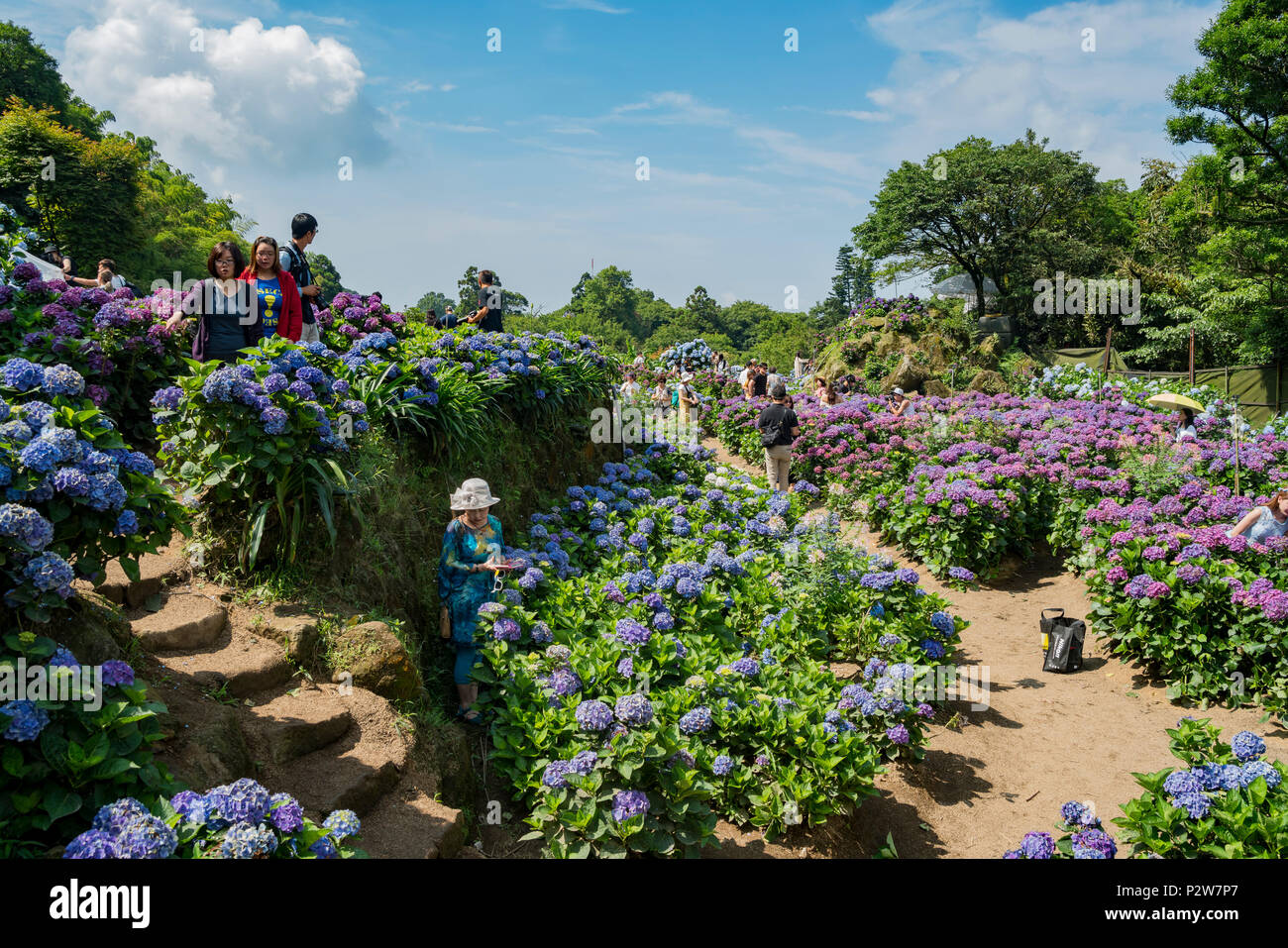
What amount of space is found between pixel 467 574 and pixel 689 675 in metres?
1.54

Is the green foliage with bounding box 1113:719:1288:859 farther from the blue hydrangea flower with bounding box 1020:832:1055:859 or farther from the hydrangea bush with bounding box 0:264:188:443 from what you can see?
the hydrangea bush with bounding box 0:264:188:443

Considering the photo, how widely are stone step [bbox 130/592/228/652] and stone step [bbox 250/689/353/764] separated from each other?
1.79ft

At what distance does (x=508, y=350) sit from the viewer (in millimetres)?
7508

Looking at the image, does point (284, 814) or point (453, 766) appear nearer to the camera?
point (284, 814)

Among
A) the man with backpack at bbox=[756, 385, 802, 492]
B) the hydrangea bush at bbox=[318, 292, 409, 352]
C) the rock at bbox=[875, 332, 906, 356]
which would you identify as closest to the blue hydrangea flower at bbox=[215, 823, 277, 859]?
the hydrangea bush at bbox=[318, 292, 409, 352]

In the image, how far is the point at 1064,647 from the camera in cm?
699

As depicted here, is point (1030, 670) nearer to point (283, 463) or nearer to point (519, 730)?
point (519, 730)

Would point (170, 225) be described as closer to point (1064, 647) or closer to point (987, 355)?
point (987, 355)

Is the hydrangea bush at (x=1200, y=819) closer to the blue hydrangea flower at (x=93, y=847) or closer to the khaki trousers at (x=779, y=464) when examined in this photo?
the blue hydrangea flower at (x=93, y=847)

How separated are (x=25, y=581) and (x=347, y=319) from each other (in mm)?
5057

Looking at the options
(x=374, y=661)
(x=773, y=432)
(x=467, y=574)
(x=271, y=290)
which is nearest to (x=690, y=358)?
(x=773, y=432)

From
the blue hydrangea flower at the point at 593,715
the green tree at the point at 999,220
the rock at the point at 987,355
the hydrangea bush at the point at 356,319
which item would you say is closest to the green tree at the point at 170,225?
the hydrangea bush at the point at 356,319

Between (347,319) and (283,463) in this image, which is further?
(347,319)
